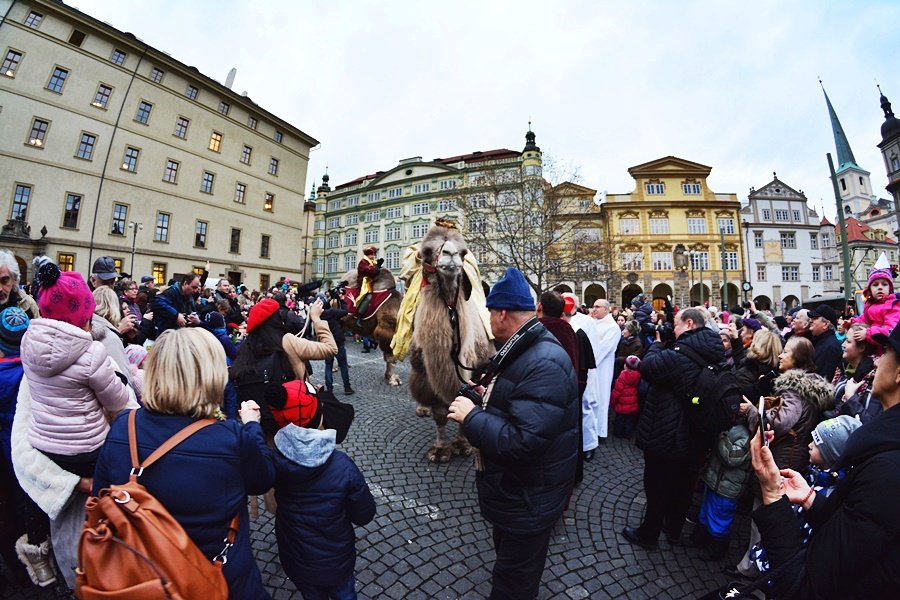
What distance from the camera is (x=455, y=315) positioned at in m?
3.99

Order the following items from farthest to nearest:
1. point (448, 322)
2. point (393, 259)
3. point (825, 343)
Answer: point (393, 259), point (825, 343), point (448, 322)

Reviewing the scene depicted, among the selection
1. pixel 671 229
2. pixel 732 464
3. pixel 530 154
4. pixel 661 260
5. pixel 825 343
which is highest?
pixel 530 154

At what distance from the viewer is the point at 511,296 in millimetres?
2244

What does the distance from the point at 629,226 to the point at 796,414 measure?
4012 centimetres

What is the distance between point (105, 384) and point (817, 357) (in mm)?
6549

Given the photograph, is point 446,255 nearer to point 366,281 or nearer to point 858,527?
point 858,527

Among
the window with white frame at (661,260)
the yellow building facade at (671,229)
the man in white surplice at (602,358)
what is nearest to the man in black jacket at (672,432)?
the man in white surplice at (602,358)

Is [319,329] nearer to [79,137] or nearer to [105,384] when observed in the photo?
[105,384]

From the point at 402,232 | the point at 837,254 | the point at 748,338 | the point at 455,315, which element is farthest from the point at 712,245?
the point at 455,315

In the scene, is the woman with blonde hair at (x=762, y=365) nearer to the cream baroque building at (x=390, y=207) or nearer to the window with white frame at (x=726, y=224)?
the cream baroque building at (x=390, y=207)

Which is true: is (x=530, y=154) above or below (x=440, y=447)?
above

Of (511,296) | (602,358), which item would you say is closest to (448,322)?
(511,296)

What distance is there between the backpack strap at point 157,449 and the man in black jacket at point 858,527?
2.24 metres

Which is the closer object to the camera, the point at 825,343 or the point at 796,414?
the point at 796,414
